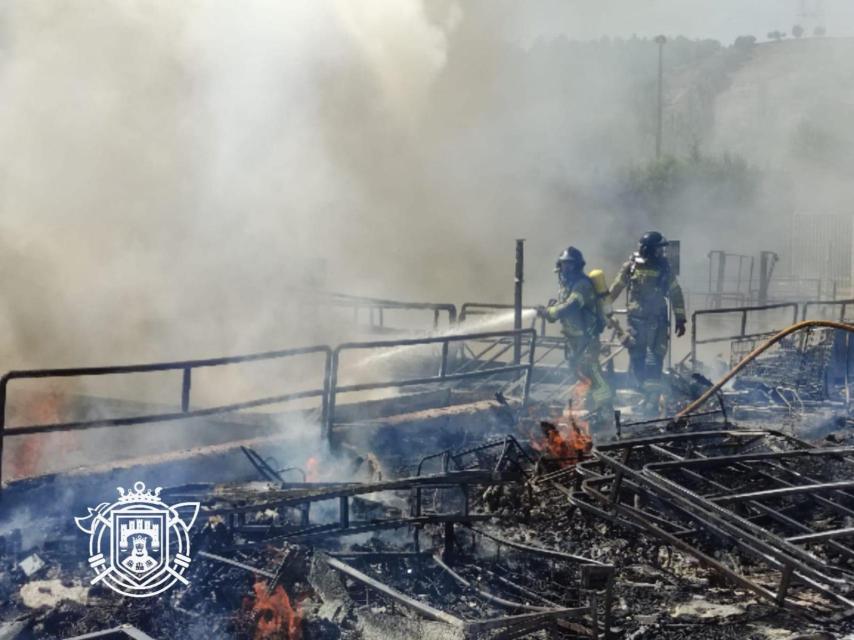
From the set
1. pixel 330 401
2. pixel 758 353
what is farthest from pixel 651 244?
pixel 330 401

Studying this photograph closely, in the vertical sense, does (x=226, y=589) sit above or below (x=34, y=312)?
below

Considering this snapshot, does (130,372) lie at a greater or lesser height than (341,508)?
greater

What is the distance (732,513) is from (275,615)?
7.63ft

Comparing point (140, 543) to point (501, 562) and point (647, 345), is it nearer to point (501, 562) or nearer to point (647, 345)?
point (501, 562)

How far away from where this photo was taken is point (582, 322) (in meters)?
8.61

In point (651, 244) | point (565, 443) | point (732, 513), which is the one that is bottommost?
point (565, 443)

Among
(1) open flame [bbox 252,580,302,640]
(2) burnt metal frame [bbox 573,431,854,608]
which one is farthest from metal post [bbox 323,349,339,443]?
(1) open flame [bbox 252,580,302,640]

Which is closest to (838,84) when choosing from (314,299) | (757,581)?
(314,299)

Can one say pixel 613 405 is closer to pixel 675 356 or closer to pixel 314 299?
pixel 314 299

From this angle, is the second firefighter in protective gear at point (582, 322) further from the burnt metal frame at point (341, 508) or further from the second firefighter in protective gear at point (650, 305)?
the burnt metal frame at point (341, 508)

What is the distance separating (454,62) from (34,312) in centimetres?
1226

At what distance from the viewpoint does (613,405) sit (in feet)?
29.0

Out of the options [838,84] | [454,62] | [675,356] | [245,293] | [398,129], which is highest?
[838,84]

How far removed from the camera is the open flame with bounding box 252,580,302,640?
3830 mm
